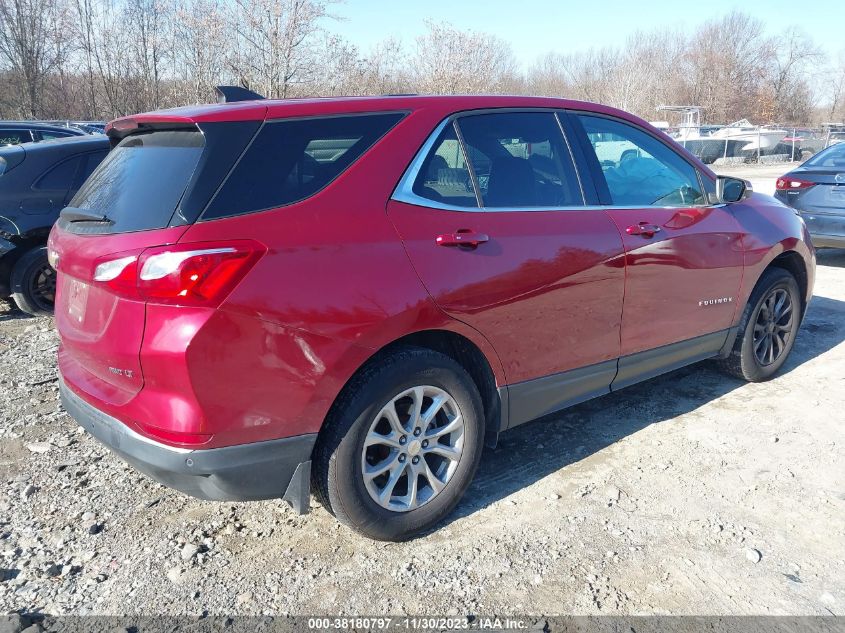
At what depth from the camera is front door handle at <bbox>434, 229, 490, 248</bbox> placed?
2924 millimetres

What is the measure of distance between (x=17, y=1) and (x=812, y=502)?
3036cm

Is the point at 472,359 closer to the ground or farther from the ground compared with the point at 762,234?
closer to the ground

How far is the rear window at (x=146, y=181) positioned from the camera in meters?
2.52

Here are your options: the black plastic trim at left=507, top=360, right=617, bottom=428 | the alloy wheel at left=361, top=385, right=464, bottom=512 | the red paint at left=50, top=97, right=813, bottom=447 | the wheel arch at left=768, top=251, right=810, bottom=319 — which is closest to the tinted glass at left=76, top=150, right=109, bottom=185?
the red paint at left=50, top=97, right=813, bottom=447

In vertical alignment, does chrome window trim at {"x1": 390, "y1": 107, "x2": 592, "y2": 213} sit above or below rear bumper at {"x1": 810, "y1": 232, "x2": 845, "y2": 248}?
above

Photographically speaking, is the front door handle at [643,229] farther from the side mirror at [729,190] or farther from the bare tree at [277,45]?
the bare tree at [277,45]

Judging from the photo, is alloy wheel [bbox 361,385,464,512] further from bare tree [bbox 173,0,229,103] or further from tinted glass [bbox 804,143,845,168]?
bare tree [bbox 173,0,229,103]

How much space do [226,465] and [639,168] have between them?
9.74ft

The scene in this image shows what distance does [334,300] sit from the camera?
2.59m

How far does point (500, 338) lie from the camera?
10.4ft

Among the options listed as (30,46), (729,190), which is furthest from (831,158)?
(30,46)

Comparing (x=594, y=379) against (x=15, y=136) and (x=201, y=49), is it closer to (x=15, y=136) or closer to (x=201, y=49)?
(x=15, y=136)

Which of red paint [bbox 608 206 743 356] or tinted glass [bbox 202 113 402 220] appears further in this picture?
red paint [bbox 608 206 743 356]

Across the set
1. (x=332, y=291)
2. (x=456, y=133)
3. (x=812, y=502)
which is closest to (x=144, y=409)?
(x=332, y=291)
